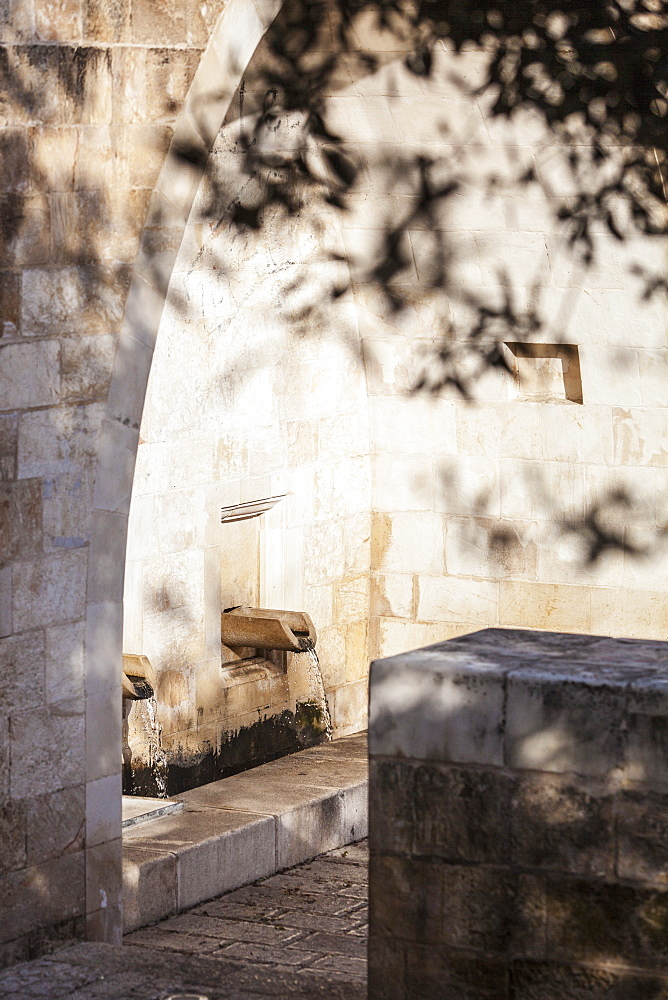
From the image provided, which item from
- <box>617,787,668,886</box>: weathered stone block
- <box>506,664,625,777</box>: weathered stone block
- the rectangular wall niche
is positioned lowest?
<box>617,787,668,886</box>: weathered stone block

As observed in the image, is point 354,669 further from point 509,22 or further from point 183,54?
point 183,54

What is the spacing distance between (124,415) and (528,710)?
208cm

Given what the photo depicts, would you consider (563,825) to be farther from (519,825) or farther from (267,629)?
(267,629)

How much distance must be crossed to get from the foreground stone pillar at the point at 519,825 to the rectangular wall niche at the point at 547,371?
4.23 metres

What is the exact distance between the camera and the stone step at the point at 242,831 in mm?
5723

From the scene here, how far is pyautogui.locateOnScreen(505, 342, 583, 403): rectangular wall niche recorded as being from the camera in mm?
7613

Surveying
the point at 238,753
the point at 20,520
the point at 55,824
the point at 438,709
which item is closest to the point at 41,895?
the point at 55,824

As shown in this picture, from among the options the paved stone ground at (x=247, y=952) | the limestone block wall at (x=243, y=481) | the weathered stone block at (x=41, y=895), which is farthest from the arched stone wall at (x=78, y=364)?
the limestone block wall at (x=243, y=481)

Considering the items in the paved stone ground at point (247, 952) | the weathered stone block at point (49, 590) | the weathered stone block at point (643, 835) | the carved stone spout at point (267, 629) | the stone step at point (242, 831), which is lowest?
the paved stone ground at point (247, 952)

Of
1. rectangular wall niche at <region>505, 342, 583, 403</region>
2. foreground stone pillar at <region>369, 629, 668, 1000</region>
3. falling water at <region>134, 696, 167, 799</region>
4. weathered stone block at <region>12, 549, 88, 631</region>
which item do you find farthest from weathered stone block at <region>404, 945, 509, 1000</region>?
rectangular wall niche at <region>505, 342, 583, 403</region>

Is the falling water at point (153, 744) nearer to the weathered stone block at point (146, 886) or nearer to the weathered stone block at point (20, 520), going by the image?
the weathered stone block at point (146, 886)

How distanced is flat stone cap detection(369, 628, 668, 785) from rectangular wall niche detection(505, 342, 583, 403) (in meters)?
4.23

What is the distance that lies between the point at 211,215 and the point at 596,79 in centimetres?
169

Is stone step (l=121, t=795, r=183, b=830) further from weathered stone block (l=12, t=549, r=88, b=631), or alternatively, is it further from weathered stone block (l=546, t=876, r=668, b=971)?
weathered stone block (l=546, t=876, r=668, b=971)
